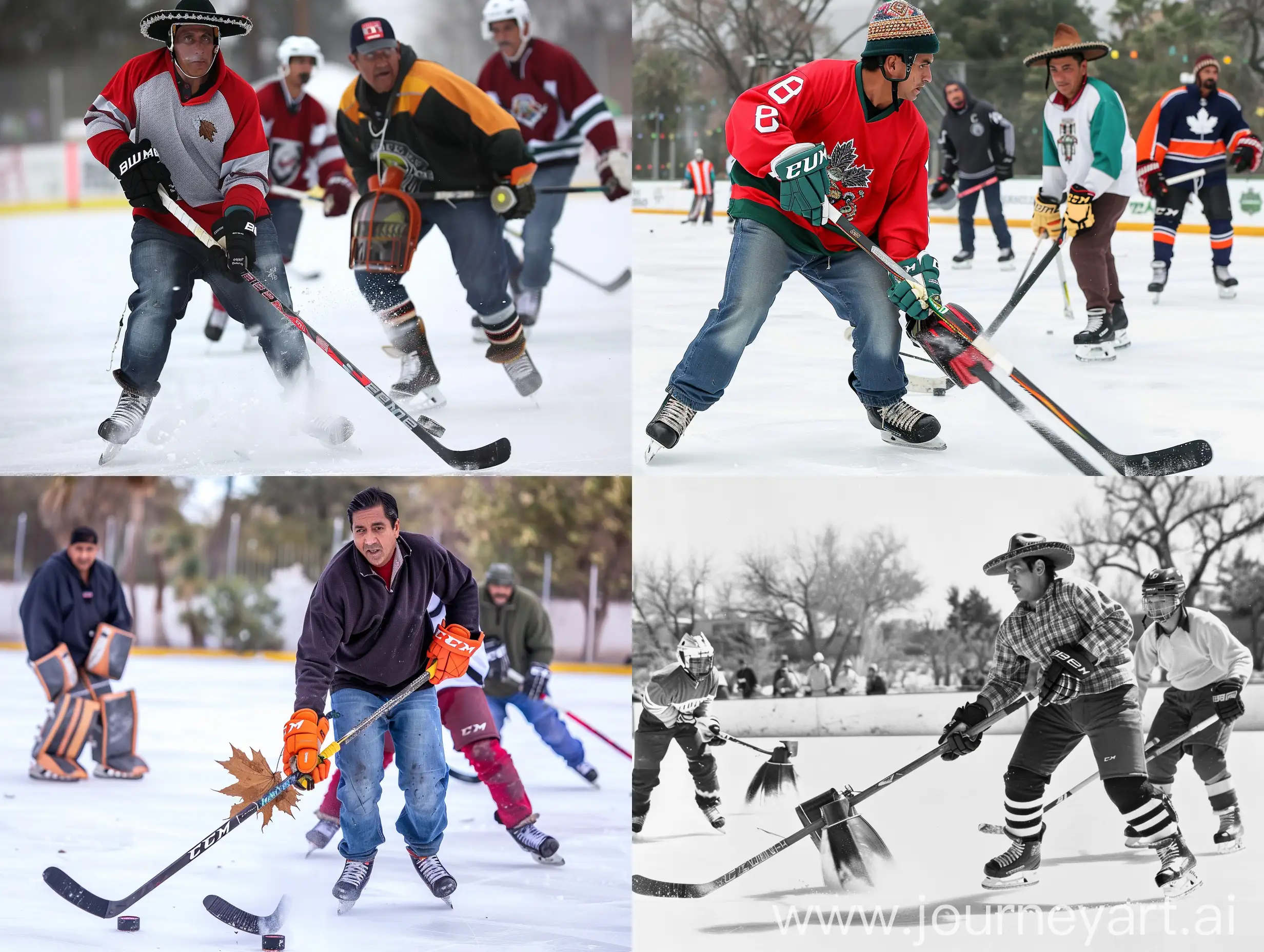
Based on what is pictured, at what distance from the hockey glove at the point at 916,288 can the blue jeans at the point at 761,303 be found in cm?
5

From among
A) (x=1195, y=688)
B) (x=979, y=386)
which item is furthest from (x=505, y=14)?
(x=1195, y=688)

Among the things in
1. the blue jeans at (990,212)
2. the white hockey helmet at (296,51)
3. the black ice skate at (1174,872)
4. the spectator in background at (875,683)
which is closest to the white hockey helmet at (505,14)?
the white hockey helmet at (296,51)

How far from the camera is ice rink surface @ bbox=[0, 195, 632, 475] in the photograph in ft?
11.1

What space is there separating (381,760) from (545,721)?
107 cm

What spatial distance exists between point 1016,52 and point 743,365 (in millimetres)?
1198

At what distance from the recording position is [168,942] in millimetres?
2912

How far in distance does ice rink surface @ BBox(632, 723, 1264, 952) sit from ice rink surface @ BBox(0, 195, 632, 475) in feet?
3.31

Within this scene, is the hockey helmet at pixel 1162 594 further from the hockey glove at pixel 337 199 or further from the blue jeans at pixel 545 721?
the hockey glove at pixel 337 199

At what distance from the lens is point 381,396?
329 cm

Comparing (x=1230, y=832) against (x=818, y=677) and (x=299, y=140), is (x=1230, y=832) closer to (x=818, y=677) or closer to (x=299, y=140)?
(x=818, y=677)

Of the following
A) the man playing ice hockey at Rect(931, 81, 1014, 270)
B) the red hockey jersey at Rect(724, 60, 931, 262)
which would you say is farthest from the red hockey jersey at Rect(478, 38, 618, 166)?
the red hockey jersey at Rect(724, 60, 931, 262)

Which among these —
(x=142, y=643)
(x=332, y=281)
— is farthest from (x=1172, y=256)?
(x=142, y=643)

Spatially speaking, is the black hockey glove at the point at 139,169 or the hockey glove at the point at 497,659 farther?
the hockey glove at the point at 497,659

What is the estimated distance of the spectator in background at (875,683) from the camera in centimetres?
338
